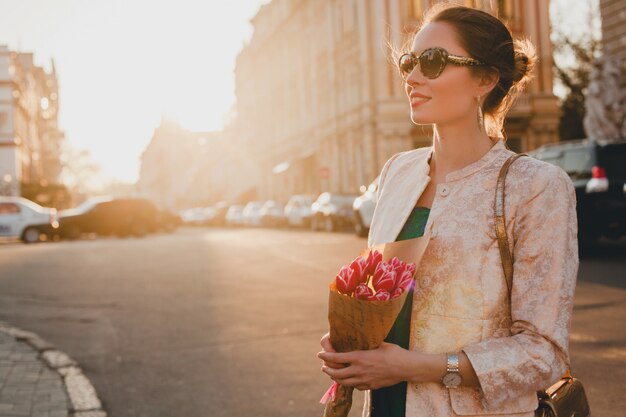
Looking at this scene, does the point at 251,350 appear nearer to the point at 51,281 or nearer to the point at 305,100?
the point at 51,281

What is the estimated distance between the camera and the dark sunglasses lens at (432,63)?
2092 millimetres

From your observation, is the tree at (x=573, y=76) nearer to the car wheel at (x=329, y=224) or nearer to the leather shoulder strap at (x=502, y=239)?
the car wheel at (x=329, y=224)

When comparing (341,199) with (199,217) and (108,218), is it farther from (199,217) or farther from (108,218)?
(199,217)

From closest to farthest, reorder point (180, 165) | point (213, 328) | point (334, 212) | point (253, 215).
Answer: point (213, 328) → point (334, 212) → point (253, 215) → point (180, 165)

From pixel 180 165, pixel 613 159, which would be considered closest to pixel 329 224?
pixel 613 159

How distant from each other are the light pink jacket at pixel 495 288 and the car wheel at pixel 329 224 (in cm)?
2584

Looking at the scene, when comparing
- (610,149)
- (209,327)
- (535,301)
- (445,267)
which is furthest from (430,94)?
(610,149)

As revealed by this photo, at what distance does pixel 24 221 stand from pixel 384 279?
95.1 feet

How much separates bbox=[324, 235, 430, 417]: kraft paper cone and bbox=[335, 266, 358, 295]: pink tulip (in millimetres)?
18

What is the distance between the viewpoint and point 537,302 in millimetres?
1880

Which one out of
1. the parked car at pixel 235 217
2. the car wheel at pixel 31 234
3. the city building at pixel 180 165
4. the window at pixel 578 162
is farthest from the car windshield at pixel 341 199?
the city building at pixel 180 165

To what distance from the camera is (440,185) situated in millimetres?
2096

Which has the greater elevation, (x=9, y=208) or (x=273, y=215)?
(x=9, y=208)

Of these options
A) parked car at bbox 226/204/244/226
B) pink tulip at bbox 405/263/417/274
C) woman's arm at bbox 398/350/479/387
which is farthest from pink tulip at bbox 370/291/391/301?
parked car at bbox 226/204/244/226
